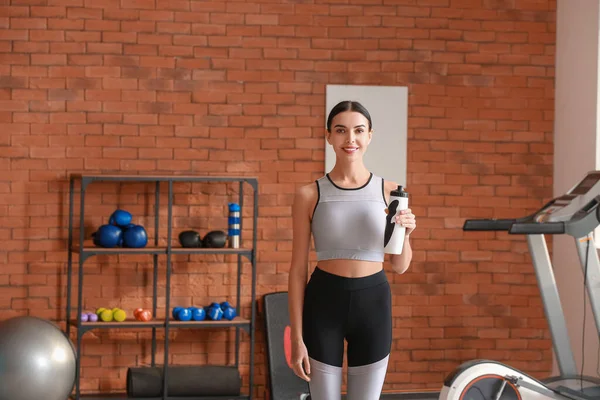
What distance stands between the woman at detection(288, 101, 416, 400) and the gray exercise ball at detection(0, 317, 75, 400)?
2878 millimetres

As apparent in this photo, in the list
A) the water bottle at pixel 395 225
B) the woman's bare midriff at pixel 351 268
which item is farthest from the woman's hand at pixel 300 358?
the water bottle at pixel 395 225

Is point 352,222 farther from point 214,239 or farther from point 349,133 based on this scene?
point 214,239

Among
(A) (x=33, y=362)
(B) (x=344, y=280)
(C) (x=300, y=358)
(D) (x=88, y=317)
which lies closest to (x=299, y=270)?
(B) (x=344, y=280)

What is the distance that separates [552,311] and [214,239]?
2300 millimetres

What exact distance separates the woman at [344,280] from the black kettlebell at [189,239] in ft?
10.3

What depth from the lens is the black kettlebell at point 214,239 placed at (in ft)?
19.0

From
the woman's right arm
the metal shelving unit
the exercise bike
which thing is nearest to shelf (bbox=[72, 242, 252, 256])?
the metal shelving unit

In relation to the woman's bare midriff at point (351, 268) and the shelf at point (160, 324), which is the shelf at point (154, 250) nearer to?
the shelf at point (160, 324)

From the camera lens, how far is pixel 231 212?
5.81 meters

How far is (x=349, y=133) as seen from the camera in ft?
8.77

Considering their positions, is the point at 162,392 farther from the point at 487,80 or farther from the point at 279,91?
the point at 487,80

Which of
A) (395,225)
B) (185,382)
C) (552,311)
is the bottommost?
(185,382)

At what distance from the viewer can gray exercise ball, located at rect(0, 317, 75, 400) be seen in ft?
16.4

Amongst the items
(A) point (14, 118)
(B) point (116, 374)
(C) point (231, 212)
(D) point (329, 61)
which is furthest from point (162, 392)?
(D) point (329, 61)
